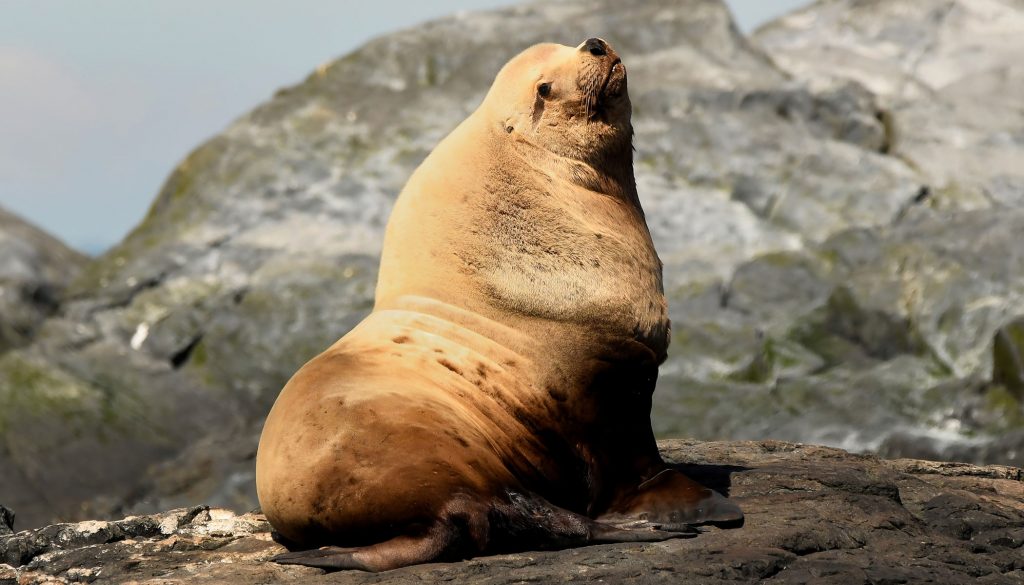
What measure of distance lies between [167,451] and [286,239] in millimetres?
3804

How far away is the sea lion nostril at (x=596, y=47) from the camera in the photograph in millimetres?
5738

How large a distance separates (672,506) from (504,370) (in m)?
0.79

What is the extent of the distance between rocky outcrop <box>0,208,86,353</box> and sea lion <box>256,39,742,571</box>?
513 inches

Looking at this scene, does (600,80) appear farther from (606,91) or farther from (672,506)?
(672,506)

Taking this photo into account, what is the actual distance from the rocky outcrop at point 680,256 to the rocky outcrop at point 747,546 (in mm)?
7022

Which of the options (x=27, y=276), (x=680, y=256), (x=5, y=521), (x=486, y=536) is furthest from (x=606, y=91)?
(x=27, y=276)

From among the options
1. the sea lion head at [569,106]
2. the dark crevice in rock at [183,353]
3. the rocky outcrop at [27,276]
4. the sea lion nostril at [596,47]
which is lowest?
the sea lion head at [569,106]

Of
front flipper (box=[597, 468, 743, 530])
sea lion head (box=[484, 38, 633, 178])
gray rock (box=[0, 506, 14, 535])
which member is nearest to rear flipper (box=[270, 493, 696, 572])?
front flipper (box=[597, 468, 743, 530])

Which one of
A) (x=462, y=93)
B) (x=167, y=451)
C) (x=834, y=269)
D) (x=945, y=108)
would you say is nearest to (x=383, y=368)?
(x=167, y=451)

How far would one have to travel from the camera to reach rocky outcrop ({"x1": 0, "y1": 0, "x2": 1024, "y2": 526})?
49.8ft

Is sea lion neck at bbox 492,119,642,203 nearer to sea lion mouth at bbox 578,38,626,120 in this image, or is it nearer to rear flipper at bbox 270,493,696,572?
sea lion mouth at bbox 578,38,626,120

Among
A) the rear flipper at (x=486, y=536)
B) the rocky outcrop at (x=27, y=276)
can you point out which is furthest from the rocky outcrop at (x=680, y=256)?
the rear flipper at (x=486, y=536)

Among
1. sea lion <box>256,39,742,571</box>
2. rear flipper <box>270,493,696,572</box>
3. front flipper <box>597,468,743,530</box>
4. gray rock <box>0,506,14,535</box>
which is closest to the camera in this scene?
rear flipper <box>270,493,696,572</box>

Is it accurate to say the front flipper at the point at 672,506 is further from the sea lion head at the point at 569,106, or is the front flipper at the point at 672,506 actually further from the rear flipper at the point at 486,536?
the sea lion head at the point at 569,106
